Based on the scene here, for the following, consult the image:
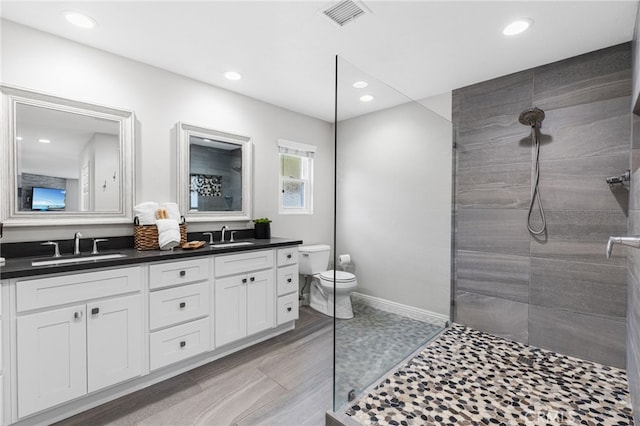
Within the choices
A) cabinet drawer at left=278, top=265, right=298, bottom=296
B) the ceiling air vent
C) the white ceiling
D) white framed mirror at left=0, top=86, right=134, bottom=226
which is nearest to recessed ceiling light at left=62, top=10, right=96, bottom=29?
the white ceiling

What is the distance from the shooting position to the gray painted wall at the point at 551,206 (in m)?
2.12

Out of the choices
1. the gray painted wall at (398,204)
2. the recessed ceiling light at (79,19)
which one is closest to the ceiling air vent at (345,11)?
the gray painted wall at (398,204)

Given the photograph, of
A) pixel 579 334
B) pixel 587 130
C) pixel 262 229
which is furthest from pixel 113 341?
pixel 587 130

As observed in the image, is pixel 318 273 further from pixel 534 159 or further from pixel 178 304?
pixel 534 159

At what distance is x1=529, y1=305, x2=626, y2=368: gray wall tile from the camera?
83.0 inches

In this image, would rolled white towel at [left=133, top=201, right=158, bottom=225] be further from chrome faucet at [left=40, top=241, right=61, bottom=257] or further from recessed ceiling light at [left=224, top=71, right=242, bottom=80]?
recessed ceiling light at [left=224, top=71, right=242, bottom=80]

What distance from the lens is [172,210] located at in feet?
8.06

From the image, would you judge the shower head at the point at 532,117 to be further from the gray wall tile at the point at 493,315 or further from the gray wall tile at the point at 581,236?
the gray wall tile at the point at 493,315

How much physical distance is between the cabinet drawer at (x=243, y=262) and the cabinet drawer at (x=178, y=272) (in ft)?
0.37

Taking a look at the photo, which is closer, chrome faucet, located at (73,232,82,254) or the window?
chrome faucet, located at (73,232,82,254)

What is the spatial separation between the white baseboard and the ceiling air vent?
1762mm

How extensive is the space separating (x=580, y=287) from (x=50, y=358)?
3519 millimetres

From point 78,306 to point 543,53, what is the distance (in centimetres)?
357

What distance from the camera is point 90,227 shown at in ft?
7.11
